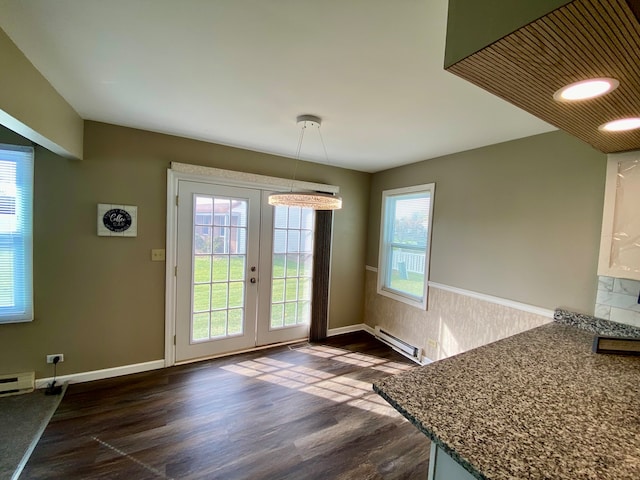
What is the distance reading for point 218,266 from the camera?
3.08 metres

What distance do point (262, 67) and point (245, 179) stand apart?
1675mm

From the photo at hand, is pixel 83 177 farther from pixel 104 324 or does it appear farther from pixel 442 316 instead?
pixel 442 316

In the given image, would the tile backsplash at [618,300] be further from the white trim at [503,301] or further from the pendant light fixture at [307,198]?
the pendant light fixture at [307,198]

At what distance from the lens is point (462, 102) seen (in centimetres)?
179

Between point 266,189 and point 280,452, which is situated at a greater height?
point 266,189

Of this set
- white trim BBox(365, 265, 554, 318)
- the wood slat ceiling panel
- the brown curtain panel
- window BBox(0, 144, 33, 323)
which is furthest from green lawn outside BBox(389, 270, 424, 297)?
window BBox(0, 144, 33, 323)

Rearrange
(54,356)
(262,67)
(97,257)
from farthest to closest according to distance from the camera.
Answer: (97,257) < (54,356) < (262,67)

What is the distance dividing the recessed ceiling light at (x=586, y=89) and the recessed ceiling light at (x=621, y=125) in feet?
1.23

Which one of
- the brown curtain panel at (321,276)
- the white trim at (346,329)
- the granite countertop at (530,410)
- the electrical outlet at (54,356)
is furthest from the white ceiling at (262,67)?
the white trim at (346,329)

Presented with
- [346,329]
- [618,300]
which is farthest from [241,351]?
[618,300]

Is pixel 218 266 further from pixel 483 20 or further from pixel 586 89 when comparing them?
pixel 586 89

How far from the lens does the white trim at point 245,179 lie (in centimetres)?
278

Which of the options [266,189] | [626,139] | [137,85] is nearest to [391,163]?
[266,189]

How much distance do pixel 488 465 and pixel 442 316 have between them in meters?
2.49
